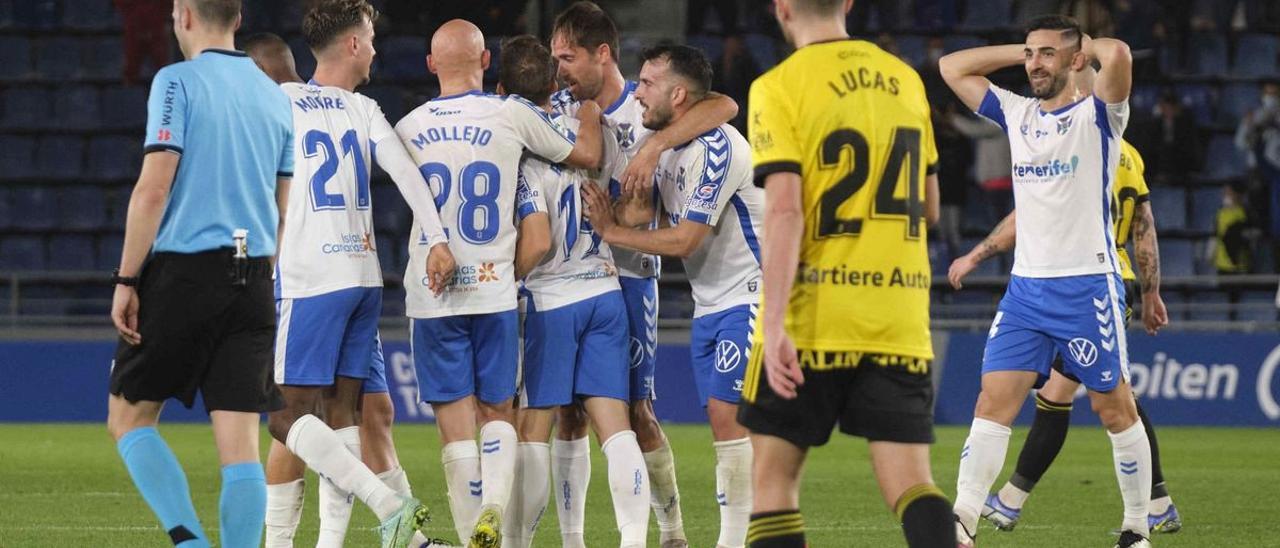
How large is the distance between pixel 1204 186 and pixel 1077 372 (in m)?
13.3

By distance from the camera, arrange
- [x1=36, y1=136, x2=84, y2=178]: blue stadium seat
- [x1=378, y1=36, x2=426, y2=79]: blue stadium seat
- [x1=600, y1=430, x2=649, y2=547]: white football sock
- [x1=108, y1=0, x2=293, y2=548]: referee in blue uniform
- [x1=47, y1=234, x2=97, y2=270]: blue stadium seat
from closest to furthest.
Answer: [x1=108, y1=0, x2=293, y2=548]: referee in blue uniform
[x1=600, y1=430, x2=649, y2=547]: white football sock
[x1=47, y1=234, x2=97, y2=270]: blue stadium seat
[x1=36, y1=136, x2=84, y2=178]: blue stadium seat
[x1=378, y1=36, x2=426, y2=79]: blue stadium seat

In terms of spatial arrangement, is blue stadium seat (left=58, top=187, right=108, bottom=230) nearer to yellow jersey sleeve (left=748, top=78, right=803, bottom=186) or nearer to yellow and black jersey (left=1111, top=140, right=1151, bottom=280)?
yellow and black jersey (left=1111, top=140, right=1151, bottom=280)

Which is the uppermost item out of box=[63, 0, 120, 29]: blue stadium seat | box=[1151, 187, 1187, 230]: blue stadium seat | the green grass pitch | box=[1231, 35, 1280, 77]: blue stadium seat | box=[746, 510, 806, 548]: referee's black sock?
box=[63, 0, 120, 29]: blue stadium seat

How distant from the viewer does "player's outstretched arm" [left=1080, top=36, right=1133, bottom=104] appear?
755 centimetres

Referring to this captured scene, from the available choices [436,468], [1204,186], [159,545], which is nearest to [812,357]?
[159,545]

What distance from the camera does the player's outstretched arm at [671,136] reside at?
22.9ft

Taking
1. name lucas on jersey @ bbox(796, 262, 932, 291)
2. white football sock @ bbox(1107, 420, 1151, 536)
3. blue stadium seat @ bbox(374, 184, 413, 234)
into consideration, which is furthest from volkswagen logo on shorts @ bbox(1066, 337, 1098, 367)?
blue stadium seat @ bbox(374, 184, 413, 234)

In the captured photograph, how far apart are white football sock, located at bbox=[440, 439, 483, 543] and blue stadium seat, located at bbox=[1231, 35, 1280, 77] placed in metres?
16.6

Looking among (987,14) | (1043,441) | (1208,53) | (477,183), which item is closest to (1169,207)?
(1208,53)

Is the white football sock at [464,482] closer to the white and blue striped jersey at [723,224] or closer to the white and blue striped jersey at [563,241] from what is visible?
the white and blue striped jersey at [563,241]

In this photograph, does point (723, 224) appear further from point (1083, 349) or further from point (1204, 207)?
point (1204, 207)

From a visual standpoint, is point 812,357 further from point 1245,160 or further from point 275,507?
point 1245,160

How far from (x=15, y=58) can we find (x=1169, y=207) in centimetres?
1389

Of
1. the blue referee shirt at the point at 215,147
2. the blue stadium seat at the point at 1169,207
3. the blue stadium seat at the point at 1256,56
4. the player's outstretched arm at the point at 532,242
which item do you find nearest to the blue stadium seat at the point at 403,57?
the blue stadium seat at the point at 1169,207
